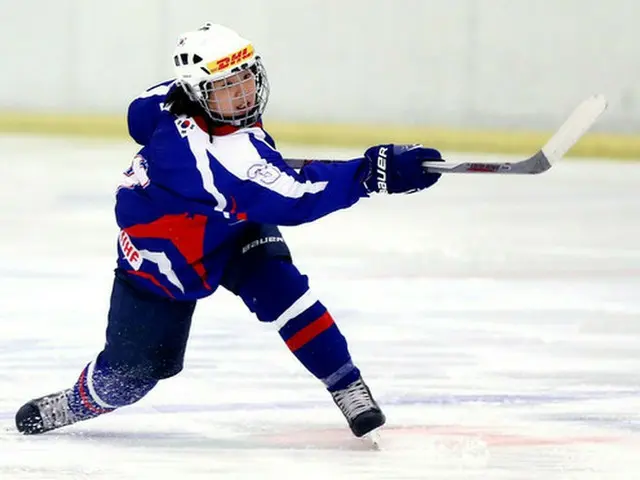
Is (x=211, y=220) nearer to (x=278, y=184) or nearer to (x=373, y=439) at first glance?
(x=278, y=184)

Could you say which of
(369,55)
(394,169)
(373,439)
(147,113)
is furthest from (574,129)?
(369,55)

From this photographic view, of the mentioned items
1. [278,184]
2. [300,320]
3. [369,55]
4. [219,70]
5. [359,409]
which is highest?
[219,70]

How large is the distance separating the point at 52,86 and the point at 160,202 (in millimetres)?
5812

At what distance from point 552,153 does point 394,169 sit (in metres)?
0.28

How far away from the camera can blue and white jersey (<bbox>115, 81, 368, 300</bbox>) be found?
8.44ft

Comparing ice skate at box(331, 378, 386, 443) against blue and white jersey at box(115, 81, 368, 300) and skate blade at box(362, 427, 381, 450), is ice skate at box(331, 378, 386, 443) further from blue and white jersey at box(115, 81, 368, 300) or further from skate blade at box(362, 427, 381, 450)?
blue and white jersey at box(115, 81, 368, 300)

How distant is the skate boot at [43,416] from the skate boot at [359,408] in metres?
0.50

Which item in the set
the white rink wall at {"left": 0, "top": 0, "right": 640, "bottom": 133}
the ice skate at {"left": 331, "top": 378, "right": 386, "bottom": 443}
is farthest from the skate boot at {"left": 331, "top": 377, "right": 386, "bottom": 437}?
the white rink wall at {"left": 0, "top": 0, "right": 640, "bottom": 133}

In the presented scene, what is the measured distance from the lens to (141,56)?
8.23 meters

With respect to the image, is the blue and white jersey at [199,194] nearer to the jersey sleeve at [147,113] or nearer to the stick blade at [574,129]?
the jersey sleeve at [147,113]

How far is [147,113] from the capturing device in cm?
287

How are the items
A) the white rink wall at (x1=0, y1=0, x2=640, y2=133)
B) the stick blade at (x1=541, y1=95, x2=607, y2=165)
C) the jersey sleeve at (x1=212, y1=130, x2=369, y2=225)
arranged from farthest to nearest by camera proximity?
the white rink wall at (x1=0, y1=0, x2=640, y2=133) → the stick blade at (x1=541, y1=95, x2=607, y2=165) → the jersey sleeve at (x1=212, y1=130, x2=369, y2=225)

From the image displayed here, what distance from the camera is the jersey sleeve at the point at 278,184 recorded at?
256 cm

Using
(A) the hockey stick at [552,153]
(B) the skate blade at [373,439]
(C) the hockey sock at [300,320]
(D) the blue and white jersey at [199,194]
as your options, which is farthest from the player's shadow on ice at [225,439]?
(A) the hockey stick at [552,153]
